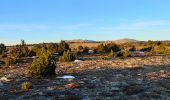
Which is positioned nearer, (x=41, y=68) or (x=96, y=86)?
(x=96, y=86)

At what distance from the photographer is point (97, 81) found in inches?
993

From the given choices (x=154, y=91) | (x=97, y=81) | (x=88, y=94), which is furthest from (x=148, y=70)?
(x=88, y=94)

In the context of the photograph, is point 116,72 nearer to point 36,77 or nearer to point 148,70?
point 148,70

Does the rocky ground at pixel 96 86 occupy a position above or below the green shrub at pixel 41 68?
below

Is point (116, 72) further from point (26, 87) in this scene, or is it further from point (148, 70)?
point (26, 87)

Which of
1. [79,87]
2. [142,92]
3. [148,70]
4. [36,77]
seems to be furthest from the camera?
[148,70]

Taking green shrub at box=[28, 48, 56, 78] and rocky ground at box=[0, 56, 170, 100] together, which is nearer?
rocky ground at box=[0, 56, 170, 100]

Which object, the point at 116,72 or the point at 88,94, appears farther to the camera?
the point at 116,72

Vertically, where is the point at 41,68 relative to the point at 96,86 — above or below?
above

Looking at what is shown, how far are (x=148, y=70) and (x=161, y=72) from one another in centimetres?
164

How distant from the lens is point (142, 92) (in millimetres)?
21438

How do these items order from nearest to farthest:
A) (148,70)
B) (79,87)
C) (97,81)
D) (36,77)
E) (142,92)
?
(142,92), (79,87), (97,81), (36,77), (148,70)

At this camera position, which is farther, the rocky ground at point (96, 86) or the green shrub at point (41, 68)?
the green shrub at point (41, 68)

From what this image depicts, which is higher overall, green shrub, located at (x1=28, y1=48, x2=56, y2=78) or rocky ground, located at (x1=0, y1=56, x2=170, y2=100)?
green shrub, located at (x1=28, y1=48, x2=56, y2=78)
